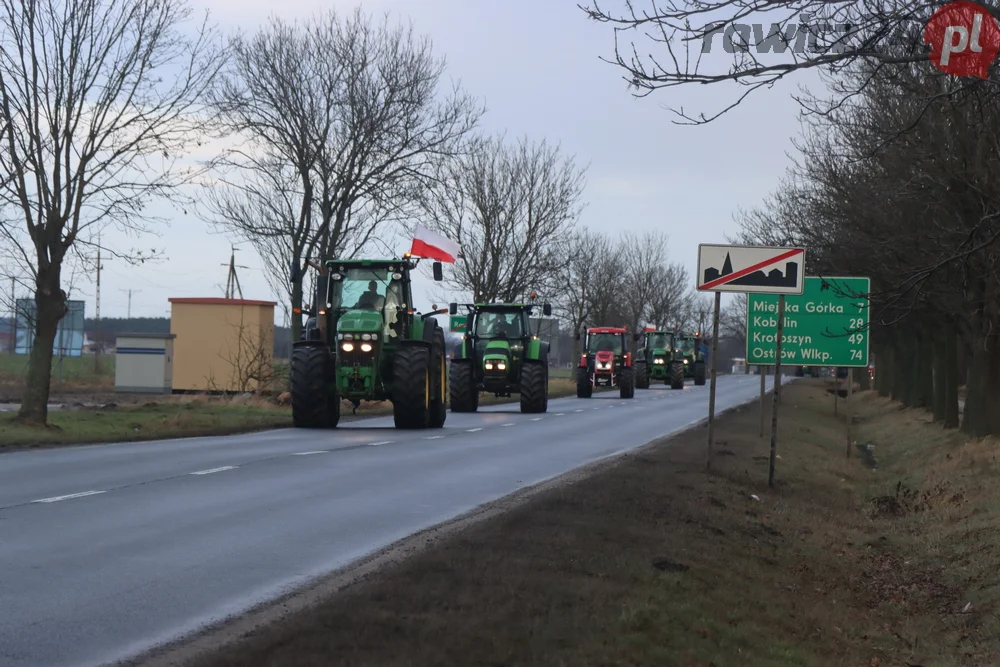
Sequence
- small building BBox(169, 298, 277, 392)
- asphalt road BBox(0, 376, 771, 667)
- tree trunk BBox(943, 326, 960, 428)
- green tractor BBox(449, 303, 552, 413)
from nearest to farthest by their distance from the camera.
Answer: asphalt road BBox(0, 376, 771, 667)
tree trunk BBox(943, 326, 960, 428)
green tractor BBox(449, 303, 552, 413)
small building BBox(169, 298, 277, 392)

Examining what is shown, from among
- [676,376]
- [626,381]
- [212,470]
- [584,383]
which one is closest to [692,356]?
[676,376]

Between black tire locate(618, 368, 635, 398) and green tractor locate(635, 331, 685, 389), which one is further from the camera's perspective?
green tractor locate(635, 331, 685, 389)

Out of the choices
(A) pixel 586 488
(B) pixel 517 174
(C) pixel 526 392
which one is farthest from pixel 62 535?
(B) pixel 517 174

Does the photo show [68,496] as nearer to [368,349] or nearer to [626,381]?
[368,349]

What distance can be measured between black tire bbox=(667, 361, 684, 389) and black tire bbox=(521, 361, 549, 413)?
3385 cm

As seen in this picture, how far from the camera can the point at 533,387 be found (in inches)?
1512

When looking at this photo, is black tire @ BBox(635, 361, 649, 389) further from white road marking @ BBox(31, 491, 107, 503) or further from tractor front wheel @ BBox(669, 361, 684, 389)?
white road marking @ BBox(31, 491, 107, 503)

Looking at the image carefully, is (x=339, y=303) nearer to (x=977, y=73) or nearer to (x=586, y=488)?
(x=586, y=488)

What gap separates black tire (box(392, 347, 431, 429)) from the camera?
2602 cm

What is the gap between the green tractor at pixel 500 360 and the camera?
127 feet

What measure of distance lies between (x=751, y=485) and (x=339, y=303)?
11775mm

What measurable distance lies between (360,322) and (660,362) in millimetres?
48792

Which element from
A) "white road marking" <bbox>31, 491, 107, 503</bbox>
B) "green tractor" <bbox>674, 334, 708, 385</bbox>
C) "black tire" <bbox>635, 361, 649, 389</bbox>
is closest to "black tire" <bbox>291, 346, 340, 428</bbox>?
"white road marking" <bbox>31, 491, 107, 503</bbox>

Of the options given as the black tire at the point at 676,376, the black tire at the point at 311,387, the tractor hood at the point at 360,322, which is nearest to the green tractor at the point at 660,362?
the black tire at the point at 676,376
